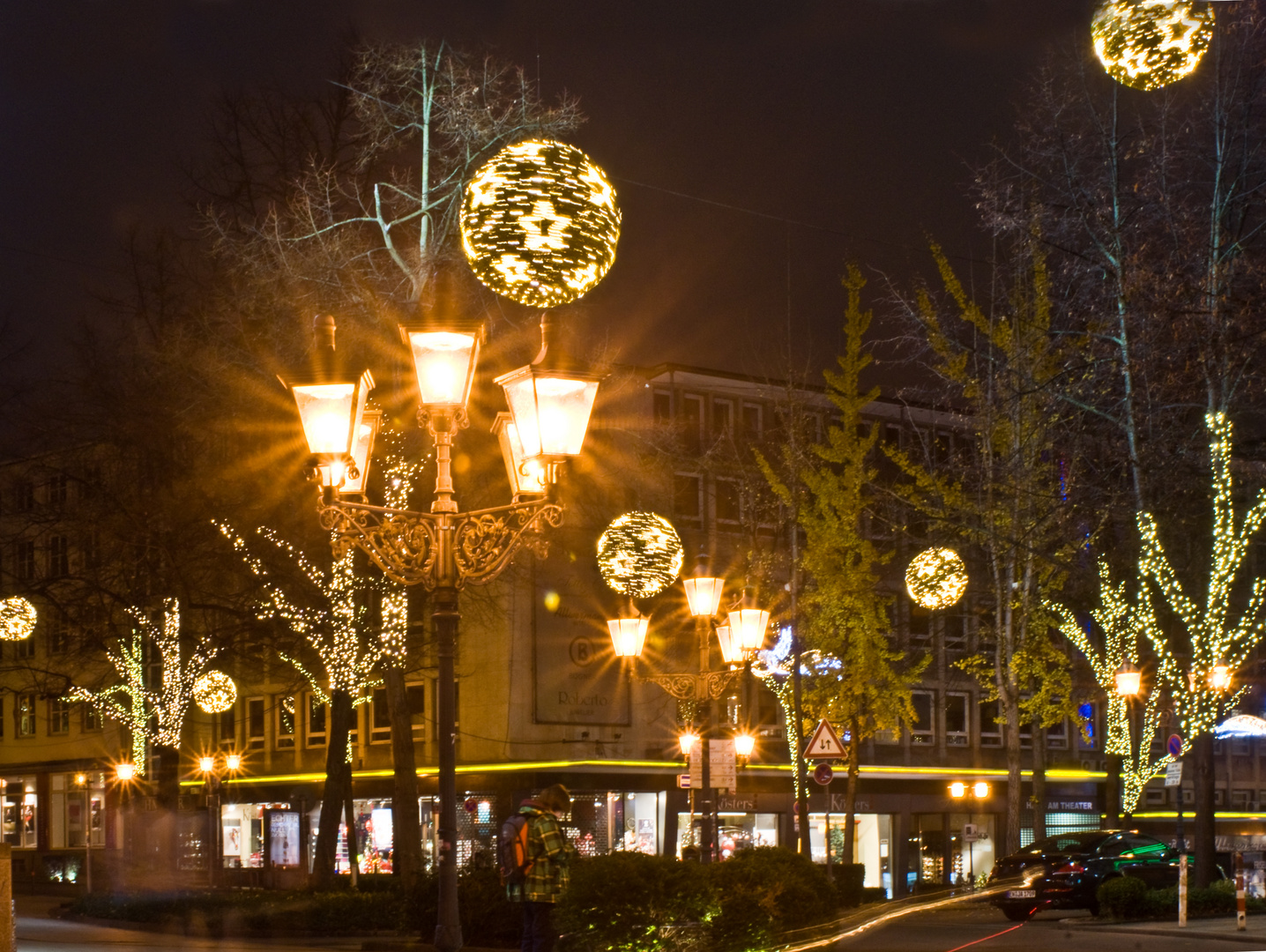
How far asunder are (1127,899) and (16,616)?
17.1 meters

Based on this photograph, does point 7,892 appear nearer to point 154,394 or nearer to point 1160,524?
point 154,394

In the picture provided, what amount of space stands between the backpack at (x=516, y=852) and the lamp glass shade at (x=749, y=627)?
9904mm

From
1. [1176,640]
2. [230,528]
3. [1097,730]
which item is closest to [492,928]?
[230,528]

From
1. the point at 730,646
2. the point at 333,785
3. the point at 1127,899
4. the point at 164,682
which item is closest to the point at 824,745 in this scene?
the point at 730,646

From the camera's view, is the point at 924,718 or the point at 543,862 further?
the point at 924,718

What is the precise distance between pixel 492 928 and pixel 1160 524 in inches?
554

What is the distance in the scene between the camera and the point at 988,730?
56.0 metres

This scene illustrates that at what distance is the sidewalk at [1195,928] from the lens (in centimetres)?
1950

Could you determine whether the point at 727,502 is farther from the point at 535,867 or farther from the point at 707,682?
the point at 535,867

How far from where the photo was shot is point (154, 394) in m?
27.9

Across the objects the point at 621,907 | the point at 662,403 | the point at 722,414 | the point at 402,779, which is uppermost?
the point at 662,403

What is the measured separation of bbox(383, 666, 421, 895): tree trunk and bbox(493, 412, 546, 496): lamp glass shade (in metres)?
14.2

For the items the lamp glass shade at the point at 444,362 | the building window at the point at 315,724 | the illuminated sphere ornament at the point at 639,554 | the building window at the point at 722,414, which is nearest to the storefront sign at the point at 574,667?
the building window at the point at 722,414

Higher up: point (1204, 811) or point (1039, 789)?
point (1204, 811)
